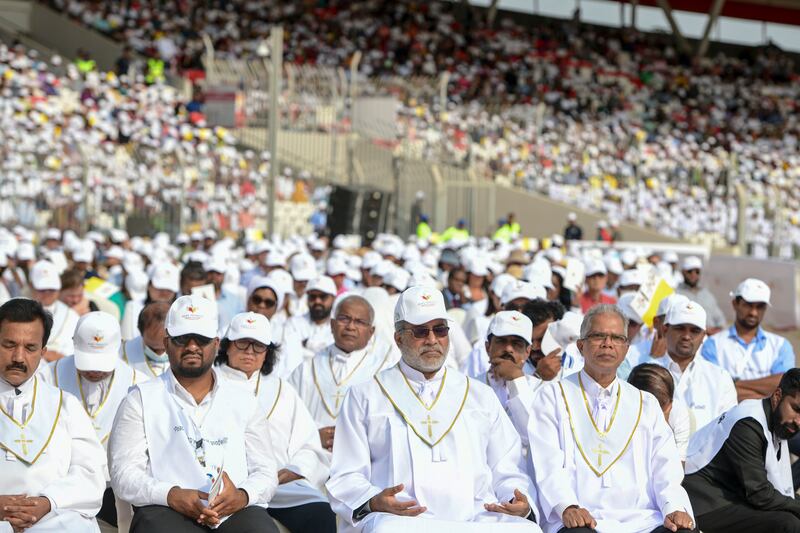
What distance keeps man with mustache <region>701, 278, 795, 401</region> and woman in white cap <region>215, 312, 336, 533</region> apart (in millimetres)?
3879

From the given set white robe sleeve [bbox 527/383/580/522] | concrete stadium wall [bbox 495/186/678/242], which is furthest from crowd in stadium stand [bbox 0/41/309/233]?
white robe sleeve [bbox 527/383/580/522]

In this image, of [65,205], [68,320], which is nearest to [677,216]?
[65,205]

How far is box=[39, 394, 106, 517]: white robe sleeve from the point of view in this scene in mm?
5898

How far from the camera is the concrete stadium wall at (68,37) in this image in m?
38.5

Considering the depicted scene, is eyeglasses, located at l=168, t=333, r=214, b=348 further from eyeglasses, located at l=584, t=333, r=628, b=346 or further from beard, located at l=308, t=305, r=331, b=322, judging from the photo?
beard, located at l=308, t=305, r=331, b=322

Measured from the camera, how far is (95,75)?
33.3 m

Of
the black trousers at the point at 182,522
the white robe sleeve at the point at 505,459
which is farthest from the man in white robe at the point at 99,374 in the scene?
the white robe sleeve at the point at 505,459

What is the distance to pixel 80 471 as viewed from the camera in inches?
236

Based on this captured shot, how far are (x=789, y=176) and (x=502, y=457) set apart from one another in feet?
102

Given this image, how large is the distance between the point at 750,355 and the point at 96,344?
200 inches

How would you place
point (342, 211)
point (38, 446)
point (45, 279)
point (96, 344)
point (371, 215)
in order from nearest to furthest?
point (38, 446), point (96, 344), point (45, 279), point (342, 211), point (371, 215)

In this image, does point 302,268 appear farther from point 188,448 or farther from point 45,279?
point 188,448

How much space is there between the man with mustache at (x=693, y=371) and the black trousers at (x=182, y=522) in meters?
3.10

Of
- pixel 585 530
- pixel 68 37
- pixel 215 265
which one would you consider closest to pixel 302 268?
pixel 215 265
